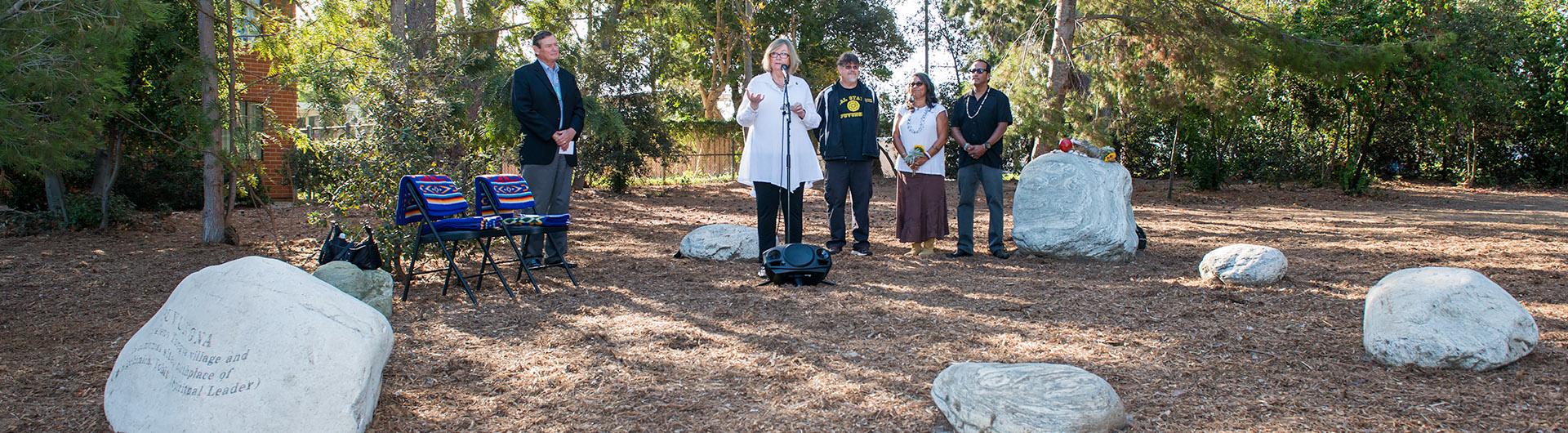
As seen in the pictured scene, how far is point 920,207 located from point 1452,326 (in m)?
3.89

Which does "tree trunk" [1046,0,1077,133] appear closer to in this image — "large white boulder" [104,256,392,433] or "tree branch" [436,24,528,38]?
"tree branch" [436,24,528,38]

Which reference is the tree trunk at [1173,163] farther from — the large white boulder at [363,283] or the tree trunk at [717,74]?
the large white boulder at [363,283]

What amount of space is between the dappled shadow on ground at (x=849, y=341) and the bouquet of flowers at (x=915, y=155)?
700 millimetres

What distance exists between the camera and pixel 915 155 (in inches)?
285

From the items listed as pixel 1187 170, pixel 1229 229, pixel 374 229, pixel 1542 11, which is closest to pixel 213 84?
pixel 374 229

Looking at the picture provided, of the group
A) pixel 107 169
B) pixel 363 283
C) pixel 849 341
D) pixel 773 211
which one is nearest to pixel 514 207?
pixel 363 283

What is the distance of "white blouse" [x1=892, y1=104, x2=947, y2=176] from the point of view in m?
7.28

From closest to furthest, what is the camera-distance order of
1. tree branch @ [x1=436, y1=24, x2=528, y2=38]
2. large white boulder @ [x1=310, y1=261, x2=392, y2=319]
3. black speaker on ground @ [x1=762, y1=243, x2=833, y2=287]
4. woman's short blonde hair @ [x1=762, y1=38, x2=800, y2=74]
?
large white boulder @ [x1=310, y1=261, x2=392, y2=319] < black speaker on ground @ [x1=762, y1=243, x2=833, y2=287] < woman's short blonde hair @ [x1=762, y1=38, x2=800, y2=74] < tree branch @ [x1=436, y1=24, x2=528, y2=38]

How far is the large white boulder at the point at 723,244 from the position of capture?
7297 mm

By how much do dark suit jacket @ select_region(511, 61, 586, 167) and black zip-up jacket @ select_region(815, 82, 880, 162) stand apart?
5.87 feet

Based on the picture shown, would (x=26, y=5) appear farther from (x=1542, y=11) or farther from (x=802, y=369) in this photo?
(x=1542, y=11)

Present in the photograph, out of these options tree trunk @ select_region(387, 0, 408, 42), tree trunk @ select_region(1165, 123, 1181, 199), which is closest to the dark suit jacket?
tree trunk @ select_region(387, 0, 408, 42)

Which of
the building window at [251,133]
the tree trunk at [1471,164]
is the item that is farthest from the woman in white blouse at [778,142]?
the tree trunk at [1471,164]

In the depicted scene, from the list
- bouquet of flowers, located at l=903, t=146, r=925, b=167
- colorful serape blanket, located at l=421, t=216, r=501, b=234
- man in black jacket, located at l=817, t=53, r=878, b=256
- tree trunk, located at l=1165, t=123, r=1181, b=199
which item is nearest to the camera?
colorful serape blanket, located at l=421, t=216, r=501, b=234
